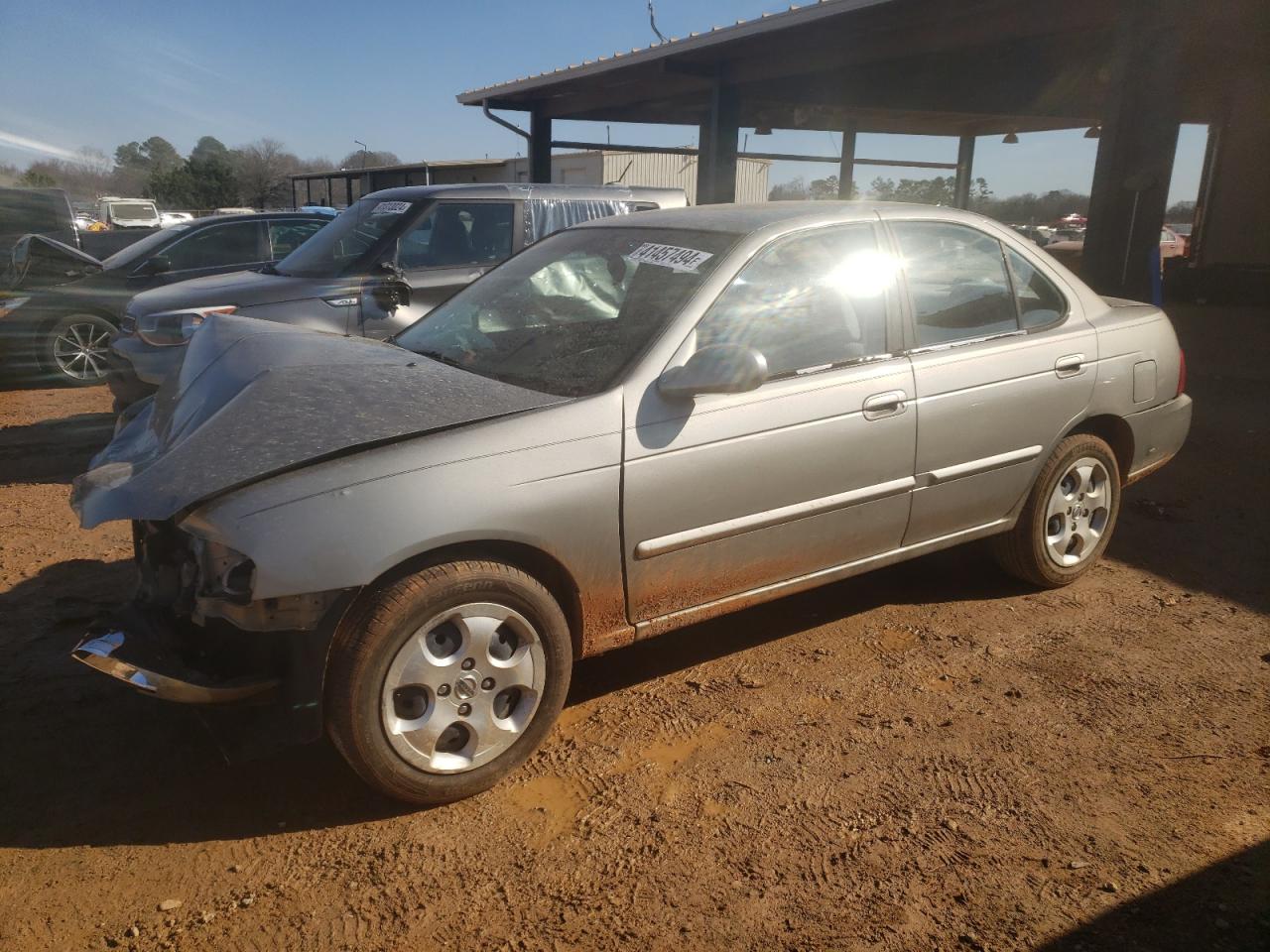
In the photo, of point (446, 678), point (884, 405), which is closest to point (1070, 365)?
point (884, 405)

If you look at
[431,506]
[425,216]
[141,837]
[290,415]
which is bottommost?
[141,837]

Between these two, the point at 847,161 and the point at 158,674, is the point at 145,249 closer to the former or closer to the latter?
the point at 158,674

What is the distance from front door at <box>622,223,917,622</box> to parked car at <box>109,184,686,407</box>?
3.31 meters

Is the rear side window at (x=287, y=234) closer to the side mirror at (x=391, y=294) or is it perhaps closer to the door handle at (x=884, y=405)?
the side mirror at (x=391, y=294)

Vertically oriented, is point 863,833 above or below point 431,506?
below

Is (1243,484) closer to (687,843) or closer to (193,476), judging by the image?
(687,843)

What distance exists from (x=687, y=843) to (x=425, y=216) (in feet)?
17.5

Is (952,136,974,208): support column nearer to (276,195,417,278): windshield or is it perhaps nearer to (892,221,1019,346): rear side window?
(276,195,417,278): windshield

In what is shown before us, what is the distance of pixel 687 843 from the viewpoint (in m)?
2.63

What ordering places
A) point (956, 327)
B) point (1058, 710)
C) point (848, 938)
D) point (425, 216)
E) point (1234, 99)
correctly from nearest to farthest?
point (848, 938) < point (1058, 710) < point (956, 327) < point (425, 216) < point (1234, 99)

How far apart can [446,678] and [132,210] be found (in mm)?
38052

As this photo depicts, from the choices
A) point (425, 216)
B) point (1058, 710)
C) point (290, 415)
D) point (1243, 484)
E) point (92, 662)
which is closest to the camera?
point (92, 662)

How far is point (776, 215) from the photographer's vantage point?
3.65 meters

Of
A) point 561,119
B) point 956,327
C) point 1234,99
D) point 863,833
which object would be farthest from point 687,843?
point 1234,99
